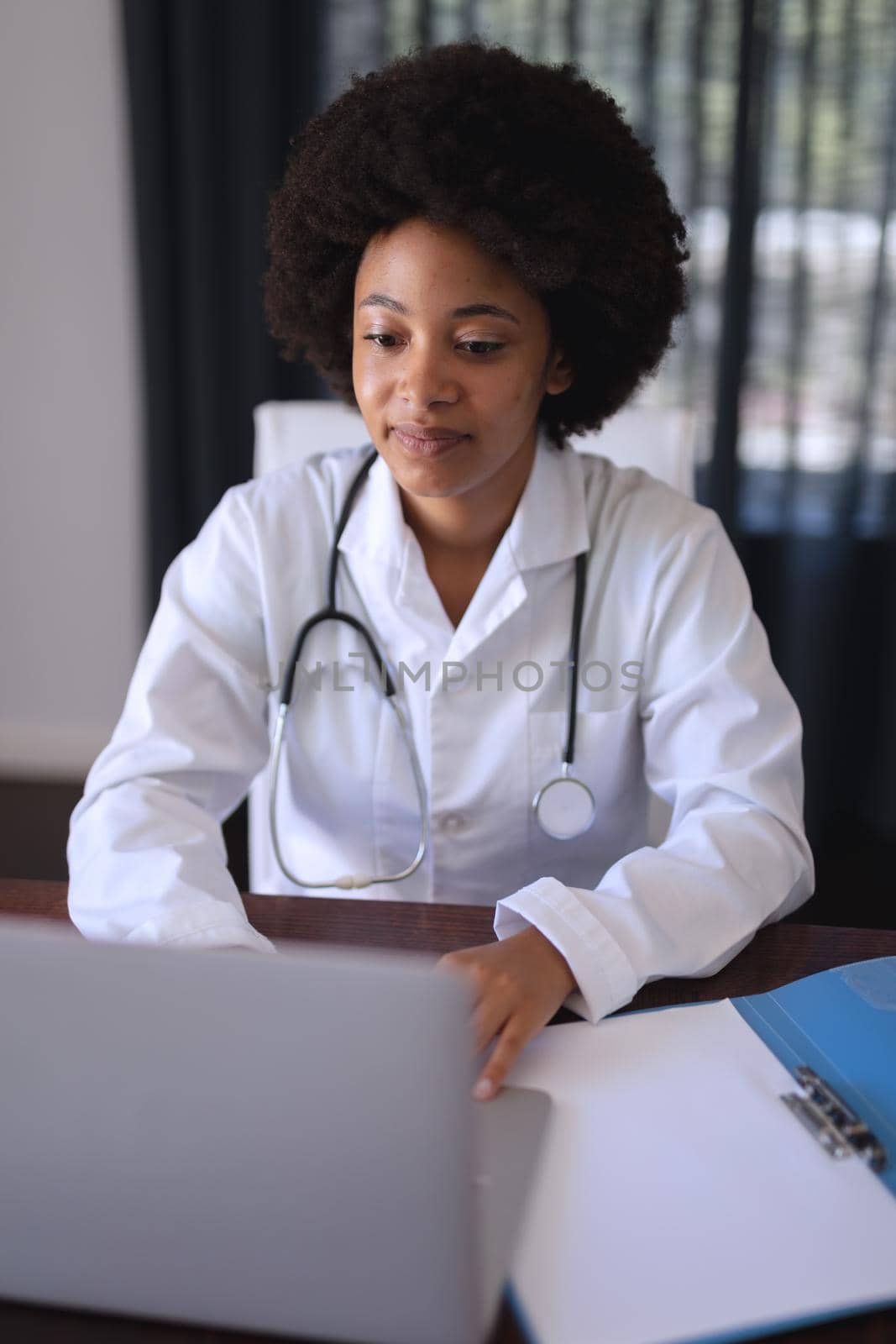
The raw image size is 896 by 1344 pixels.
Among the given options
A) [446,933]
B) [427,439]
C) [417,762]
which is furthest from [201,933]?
[427,439]

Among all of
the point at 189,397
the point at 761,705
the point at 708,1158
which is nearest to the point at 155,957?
the point at 708,1158

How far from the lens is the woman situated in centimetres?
105

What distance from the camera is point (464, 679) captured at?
3.97 ft

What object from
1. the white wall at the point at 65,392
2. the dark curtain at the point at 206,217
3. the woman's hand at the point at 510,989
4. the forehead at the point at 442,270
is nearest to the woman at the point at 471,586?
the forehead at the point at 442,270

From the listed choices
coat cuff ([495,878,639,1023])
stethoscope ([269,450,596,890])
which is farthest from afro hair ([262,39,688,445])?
coat cuff ([495,878,639,1023])

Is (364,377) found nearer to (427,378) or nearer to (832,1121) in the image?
(427,378)

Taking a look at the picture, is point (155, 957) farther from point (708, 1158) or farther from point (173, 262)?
point (173, 262)

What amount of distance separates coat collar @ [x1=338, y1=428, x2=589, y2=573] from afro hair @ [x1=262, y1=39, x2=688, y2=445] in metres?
0.14

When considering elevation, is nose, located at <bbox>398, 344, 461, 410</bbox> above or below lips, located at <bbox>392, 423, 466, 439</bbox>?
above

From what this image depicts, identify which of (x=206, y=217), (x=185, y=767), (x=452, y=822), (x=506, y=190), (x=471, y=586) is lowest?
(x=452, y=822)

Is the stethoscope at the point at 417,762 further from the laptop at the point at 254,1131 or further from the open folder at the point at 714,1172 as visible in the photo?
the laptop at the point at 254,1131

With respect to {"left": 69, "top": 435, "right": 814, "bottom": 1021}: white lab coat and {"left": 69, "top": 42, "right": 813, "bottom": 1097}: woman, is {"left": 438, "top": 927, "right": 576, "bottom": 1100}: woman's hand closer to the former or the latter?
{"left": 69, "top": 42, "right": 813, "bottom": 1097}: woman

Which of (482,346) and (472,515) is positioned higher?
(482,346)

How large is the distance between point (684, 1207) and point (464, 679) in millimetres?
666
